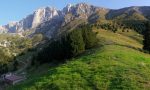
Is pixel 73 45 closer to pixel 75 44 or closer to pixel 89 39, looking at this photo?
pixel 75 44

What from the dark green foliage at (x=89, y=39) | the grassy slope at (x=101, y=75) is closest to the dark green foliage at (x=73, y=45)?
the dark green foliage at (x=89, y=39)

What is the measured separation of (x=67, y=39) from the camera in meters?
75.7

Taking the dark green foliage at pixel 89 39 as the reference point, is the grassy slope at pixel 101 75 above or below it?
below

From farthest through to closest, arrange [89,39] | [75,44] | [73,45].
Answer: [89,39] → [75,44] → [73,45]

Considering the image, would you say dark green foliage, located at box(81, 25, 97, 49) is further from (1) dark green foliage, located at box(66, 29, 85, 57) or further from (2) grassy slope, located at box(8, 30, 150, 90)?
(2) grassy slope, located at box(8, 30, 150, 90)

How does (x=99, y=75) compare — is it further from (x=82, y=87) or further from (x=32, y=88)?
(x=32, y=88)

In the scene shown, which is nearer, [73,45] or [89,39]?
[73,45]

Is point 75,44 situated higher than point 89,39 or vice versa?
point 89,39

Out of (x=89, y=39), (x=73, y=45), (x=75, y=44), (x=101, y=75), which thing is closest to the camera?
(x=101, y=75)

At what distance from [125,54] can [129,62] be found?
474 cm

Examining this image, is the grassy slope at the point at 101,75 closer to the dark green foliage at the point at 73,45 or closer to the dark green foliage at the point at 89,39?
the dark green foliage at the point at 73,45

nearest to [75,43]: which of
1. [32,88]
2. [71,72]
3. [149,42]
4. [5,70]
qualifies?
[149,42]

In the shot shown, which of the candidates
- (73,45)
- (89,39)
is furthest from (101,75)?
(89,39)

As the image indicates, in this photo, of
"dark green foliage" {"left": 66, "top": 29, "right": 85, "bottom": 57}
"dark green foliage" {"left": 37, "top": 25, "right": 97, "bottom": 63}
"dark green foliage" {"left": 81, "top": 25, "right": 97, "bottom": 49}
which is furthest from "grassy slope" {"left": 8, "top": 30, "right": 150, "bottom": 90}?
"dark green foliage" {"left": 81, "top": 25, "right": 97, "bottom": 49}
